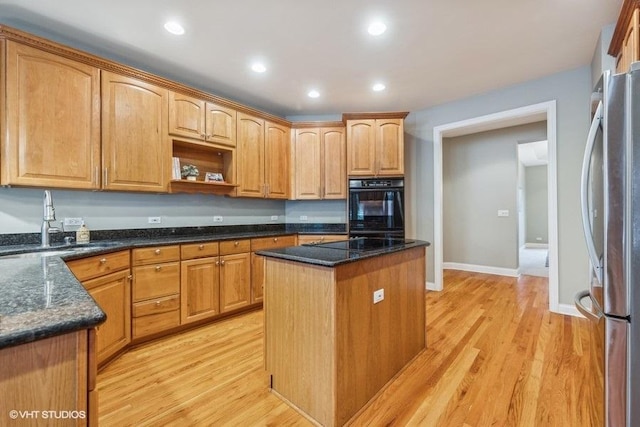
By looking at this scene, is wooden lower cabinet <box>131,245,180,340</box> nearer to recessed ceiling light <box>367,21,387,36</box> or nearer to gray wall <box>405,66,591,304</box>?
recessed ceiling light <box>367,21,387,36</box>

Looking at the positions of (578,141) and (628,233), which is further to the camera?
(578,141)

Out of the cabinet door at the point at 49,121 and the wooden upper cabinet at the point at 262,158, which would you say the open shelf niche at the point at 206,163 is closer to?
the wooden upper cabinet at the point at 262,158

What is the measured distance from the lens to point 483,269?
528 cm

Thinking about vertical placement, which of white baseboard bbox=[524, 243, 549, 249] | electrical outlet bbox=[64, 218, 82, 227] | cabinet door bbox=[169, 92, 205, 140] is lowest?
white baseboard bbox=[524, 243, 549, 249]

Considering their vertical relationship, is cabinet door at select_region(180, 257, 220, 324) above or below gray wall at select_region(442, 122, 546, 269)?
below

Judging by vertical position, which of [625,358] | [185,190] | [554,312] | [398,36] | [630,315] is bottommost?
[554,312]

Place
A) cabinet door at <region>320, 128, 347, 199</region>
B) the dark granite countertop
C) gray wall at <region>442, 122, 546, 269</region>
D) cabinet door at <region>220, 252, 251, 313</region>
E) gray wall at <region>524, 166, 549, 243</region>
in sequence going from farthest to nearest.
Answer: gray wall at <region>524, 166, 549, 243</region> → gray wall at <region>442, 122, 546, 269</region> → cabinet door at <region>320, 128, 347, 199</region> → cabinet door at <region>220, 252, 251, 313</region> → the dark granite countertop

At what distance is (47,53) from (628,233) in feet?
12.0

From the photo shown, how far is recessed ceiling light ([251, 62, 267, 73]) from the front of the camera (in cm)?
298

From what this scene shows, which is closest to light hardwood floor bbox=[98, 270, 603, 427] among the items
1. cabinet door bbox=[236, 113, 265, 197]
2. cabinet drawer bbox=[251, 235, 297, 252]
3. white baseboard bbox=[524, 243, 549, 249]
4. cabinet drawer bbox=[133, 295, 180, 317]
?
cabinet drawer bbox=[133, 295, 180, 317]

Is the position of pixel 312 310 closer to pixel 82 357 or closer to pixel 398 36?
pixel 82 357

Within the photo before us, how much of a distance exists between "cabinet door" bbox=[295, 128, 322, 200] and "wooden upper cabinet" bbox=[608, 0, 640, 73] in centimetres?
300

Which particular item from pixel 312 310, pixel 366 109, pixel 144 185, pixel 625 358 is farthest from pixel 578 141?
pixel 144 185

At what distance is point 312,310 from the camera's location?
5.33 ft
